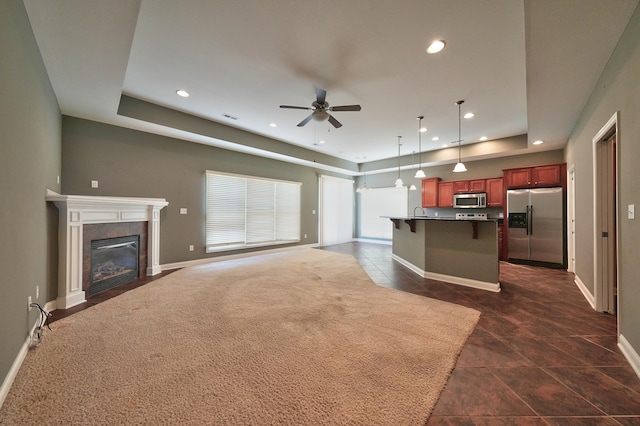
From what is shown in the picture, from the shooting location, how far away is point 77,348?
2008mm

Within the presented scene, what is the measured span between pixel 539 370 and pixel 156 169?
6029 millimetres

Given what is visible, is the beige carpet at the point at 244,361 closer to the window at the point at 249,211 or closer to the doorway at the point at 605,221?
the doorway at the point at 605,221

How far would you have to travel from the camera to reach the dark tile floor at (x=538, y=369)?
138cm

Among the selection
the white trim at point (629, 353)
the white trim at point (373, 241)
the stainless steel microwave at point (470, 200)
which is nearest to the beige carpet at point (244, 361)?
the white trim at point (629, 353)

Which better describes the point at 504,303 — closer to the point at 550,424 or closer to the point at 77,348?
the point at 550,424

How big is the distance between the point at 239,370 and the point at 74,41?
10.5 feet

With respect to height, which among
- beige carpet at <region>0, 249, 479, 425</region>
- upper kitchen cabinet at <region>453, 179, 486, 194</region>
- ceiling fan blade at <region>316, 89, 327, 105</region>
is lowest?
beige carpet at <region>0, 249, 479, 425</region>

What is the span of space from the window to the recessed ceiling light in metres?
4.67

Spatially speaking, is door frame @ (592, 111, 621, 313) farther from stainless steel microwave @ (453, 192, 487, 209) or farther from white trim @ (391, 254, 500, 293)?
stainless steel microwave @ (453, 192, 487, 209)

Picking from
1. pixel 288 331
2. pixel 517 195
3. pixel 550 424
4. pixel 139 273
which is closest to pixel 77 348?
pixel 288 331

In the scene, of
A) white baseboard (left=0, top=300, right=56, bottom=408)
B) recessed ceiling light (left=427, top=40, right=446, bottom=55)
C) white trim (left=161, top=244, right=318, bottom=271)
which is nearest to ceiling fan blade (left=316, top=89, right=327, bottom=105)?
recessed ceiling light (left=427, top=40, right=446, bottom=55)

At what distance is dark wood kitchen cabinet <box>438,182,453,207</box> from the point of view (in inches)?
275

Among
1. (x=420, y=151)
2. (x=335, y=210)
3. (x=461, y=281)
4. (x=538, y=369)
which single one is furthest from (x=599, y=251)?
(x=335, y=210)

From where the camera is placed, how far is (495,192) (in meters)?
6.24
